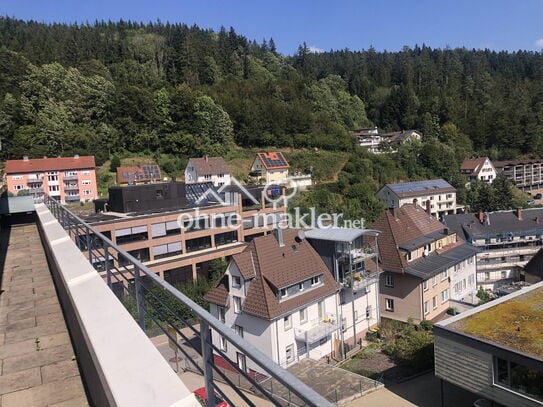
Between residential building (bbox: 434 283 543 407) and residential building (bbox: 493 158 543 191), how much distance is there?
53.1m

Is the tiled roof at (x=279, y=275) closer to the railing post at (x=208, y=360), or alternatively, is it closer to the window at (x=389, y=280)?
the window at (x=389, y=280)

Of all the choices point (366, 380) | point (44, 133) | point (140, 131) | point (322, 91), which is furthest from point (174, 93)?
point (366, 380)

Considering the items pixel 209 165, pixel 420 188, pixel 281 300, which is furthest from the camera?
pixel 420 188

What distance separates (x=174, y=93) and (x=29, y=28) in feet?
164

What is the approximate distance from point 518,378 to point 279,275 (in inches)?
326

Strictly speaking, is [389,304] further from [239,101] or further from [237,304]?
[239,101]

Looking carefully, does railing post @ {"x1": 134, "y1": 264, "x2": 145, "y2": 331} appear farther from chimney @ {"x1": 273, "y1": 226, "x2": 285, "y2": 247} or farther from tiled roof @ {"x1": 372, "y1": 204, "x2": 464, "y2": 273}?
tiled roof @ {"x1": 372, "y1": 204, "x2": 464, "y2": 273}

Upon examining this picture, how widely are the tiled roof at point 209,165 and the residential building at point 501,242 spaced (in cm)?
2458

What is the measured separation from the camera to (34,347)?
341cm

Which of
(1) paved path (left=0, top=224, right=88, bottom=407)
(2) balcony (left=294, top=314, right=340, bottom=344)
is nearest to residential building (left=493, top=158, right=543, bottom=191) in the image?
(2) balcony (left=294, top=314, right=340, bottom=344)

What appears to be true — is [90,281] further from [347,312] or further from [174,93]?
[174,93]

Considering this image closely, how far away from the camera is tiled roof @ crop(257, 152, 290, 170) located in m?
47.5

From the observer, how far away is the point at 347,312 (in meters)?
18.3

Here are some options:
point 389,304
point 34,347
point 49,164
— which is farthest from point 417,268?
point 49,164
